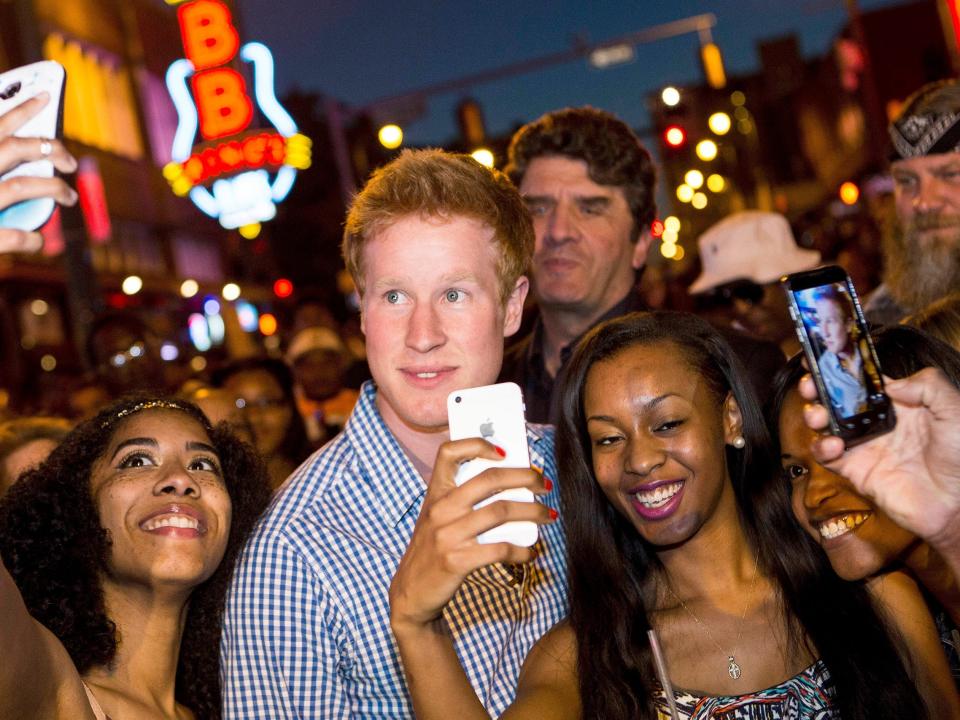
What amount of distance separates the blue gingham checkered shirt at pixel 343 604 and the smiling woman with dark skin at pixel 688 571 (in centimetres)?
20

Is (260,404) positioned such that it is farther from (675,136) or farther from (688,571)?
(675,136)

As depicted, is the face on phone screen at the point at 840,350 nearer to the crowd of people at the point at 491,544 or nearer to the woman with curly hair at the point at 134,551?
the crowd of people at the point at 491,544

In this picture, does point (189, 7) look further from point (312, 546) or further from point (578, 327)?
point (312, 546)

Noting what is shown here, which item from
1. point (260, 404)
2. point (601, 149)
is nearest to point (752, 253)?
point (601, 149)

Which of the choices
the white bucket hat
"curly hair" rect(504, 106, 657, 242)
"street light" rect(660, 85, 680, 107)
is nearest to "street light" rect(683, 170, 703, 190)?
"street light" rect(660, 85, 680, 107)

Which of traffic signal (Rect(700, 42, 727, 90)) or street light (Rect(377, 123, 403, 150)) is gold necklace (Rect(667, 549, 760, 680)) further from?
traffic signal (Rect(700, 42, 727, 90))

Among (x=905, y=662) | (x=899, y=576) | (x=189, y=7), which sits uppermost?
(x=189, y=7)

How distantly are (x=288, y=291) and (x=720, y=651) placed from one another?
78.8 ft

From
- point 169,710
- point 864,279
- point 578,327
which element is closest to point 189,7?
point 864,279

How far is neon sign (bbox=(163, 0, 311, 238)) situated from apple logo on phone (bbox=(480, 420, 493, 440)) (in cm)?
1599

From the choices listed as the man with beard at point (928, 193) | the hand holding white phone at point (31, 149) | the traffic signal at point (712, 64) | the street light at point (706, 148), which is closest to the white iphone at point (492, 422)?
the hand holding white phone at point (31, 149)

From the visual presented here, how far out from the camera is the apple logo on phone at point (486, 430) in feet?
8.68

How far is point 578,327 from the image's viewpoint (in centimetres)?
517

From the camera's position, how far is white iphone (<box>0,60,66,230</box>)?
2.30 m
